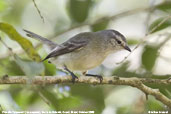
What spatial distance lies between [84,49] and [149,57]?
3.21 feet

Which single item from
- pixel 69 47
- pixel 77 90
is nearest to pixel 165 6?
pixel 69 47

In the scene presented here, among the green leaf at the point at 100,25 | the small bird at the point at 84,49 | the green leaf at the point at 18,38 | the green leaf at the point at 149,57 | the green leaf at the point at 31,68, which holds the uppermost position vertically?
the green leaf at the point at 100,25

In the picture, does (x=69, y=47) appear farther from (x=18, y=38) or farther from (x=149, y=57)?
(x=18, y=38)

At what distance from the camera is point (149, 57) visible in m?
3.90

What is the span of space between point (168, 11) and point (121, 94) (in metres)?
1.53

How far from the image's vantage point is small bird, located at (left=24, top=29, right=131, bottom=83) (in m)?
4.25

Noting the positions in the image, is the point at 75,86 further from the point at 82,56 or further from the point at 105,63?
the point at 105,63

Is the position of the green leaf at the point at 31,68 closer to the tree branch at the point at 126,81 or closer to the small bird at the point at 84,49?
the tree branch at the point at 126,81

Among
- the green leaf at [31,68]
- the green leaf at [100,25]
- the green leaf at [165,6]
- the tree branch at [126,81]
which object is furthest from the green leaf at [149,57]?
the green leaf at [31,68]

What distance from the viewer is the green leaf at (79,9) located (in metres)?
4.48

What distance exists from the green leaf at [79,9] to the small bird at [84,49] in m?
0.31

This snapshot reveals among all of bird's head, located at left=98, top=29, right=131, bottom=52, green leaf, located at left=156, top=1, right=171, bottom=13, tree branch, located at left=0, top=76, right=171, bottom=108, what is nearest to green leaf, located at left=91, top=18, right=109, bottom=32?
bird's head, located at left=98, top=29, right=131, bottom=52

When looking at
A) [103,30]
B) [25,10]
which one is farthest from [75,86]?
[25,10]

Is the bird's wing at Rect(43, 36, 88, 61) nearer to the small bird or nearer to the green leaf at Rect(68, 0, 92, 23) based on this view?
the small bird
